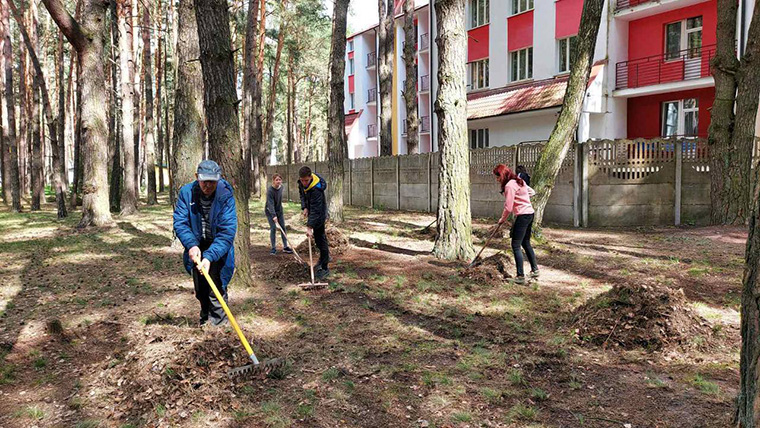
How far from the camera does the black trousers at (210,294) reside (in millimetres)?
5168

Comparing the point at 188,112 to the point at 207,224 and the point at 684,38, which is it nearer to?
the point at 207,224

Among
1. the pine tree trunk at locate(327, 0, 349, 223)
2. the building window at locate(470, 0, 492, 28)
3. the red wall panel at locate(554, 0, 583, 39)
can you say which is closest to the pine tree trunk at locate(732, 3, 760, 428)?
the pine tree trunk at locate(327, 0, 349, 223)

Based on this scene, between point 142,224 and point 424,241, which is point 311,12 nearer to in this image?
point 142,224

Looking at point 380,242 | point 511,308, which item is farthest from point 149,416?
point 380,242

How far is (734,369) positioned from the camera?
4555 millimetres

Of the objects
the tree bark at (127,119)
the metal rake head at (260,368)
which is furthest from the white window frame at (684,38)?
the metal rake head at (260,368)

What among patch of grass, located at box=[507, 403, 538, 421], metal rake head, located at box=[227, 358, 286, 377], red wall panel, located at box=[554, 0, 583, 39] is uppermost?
red wall panel, located at box=[554, 0, 583, 39]

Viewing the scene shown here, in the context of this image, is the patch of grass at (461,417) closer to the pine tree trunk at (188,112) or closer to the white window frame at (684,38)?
the pine tree trunk at (188,112)

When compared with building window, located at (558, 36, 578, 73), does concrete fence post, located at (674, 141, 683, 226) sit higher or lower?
lower

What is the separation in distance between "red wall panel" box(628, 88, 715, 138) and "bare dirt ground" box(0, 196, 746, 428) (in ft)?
40.5

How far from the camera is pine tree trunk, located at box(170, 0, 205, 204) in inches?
411

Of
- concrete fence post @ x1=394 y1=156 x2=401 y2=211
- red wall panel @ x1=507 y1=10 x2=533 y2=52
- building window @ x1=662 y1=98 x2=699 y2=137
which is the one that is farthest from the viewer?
red wall panel @ x1=507 y1=10 x2=533 y2=52

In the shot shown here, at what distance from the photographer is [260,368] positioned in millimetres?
4617

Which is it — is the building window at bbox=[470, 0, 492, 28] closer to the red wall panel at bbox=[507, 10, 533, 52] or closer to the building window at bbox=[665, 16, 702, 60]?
the red wall panel at bbox=[507, 10, 533, 52]
